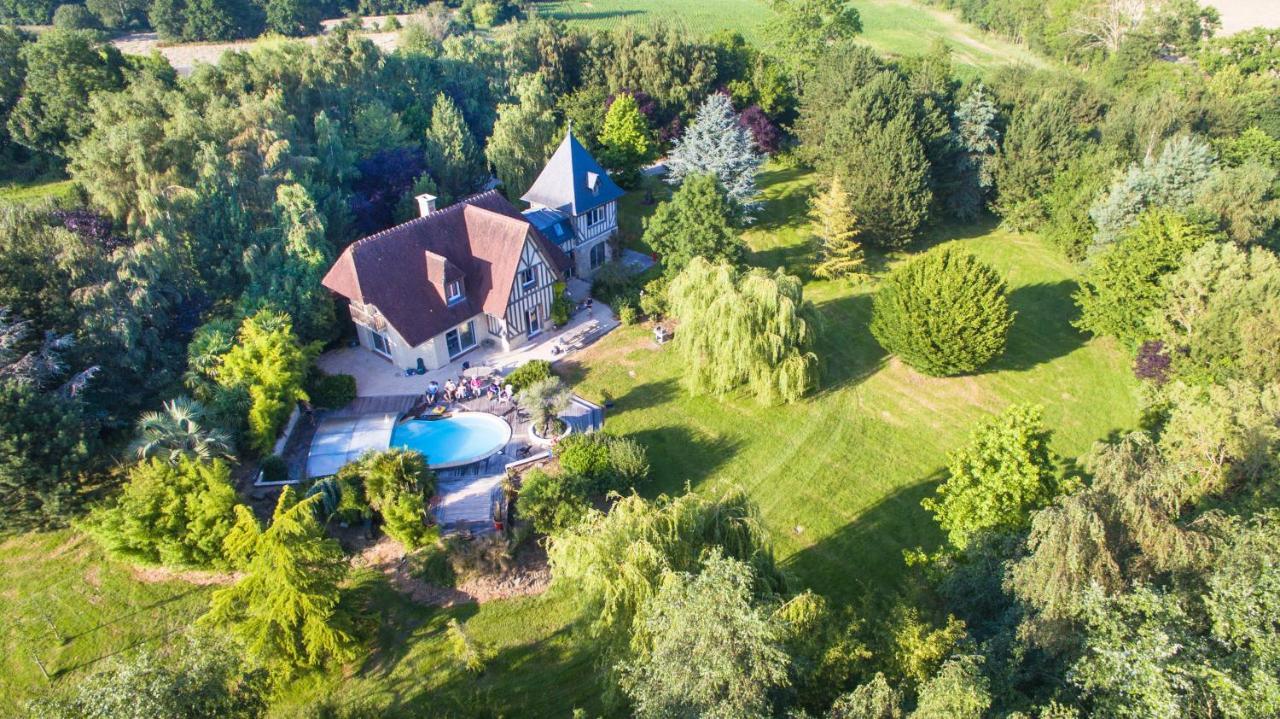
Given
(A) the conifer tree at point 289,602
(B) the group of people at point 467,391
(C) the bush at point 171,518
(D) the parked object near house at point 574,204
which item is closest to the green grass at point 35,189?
(B) the group of people at point 467,391

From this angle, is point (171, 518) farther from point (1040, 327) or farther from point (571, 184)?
point (1040, 327)

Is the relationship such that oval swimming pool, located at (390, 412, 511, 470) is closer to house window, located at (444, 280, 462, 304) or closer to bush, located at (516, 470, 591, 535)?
bush, located at (516, 470, 591, 535)

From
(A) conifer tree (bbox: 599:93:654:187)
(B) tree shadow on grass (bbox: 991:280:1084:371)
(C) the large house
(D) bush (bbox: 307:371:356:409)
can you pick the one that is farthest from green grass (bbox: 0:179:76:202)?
(B) tree shadow on grass (bbox: 991:280:1084:371)

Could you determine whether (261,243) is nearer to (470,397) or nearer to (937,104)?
(470,397)

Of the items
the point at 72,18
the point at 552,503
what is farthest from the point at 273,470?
the point at 72,18

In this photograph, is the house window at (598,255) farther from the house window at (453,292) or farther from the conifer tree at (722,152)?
the house window at (453,292)

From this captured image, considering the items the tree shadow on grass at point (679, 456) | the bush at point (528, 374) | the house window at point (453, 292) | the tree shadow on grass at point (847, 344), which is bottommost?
the tree shadow on grass at point (679, 456)
